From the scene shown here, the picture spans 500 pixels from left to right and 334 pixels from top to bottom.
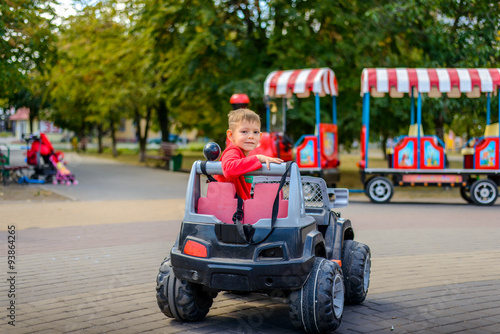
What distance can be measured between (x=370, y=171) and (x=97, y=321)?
11.7 meters

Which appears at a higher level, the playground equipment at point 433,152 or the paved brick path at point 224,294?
the playground equipment at point 433,152

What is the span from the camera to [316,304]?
4.35m

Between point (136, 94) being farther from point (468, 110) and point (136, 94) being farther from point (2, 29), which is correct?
point (468, 110)

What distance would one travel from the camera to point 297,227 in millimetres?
4379

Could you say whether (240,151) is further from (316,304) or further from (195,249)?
(316,304)

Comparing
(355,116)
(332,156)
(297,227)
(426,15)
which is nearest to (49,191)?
(332,156)

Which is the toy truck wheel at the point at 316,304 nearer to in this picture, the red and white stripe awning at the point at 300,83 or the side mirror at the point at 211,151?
the side mirror at the point at 211,151

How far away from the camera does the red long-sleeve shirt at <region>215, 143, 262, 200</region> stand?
14.5 ft

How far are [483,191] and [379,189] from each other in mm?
2426

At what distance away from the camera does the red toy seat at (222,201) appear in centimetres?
466

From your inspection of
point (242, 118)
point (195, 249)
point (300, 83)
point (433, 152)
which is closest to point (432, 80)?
point (433, 152)

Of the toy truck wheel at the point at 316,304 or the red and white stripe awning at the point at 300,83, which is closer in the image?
the toy truck wheel at the point at 316,304

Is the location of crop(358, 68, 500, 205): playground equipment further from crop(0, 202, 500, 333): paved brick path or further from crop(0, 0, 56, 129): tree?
crop(0, 0, 56, 129): tree

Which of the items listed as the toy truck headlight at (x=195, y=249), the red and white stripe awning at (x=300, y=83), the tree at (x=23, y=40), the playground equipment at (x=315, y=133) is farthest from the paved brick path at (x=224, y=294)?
the tree at (x=23, y=40)
